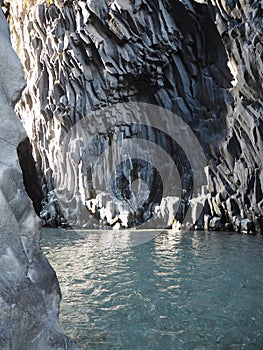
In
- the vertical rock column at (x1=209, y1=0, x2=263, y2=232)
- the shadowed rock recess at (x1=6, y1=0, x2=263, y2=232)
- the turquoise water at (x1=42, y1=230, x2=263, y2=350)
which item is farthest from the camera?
the shadowed rock recess at (x1=6, y1=0, x2=263, y2=232)

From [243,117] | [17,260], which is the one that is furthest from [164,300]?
[243,117]

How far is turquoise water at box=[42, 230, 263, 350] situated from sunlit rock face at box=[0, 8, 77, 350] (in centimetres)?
129

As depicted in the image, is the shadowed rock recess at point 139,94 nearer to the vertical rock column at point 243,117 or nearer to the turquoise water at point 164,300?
the vertical rock column at point 243,117

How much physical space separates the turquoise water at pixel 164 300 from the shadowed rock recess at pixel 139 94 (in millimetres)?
6816

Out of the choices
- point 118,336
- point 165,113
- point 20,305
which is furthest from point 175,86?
point 20,305

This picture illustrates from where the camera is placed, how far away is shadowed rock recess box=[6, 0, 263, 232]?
49.1ft

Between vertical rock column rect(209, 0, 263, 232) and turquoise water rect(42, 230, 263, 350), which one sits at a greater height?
vertical rock column rect(209, 0, 263, 232)

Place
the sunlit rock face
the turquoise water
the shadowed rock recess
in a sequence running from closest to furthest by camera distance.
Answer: the sunlit rock face → the turquoise water → the shadowed rock recess

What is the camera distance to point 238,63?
14.6m

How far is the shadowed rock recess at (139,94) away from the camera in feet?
49.1

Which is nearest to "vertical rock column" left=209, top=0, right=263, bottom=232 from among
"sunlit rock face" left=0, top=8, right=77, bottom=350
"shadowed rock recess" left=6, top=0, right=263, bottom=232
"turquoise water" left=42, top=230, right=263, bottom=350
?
"shadowed rock recess" left=6, top=0, right=263, bottom=232

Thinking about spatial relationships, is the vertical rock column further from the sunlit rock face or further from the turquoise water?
the sunlit rock face

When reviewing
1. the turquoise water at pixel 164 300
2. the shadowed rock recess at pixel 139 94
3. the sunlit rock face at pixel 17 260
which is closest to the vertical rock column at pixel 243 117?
the shadowed rock recess at pixel 139 94

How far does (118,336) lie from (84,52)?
19.8 metres
